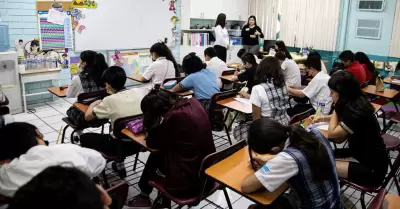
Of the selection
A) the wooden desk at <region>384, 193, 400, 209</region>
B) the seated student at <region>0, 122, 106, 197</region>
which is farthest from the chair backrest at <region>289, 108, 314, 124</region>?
the seated student at <region>0, 122, 106, 197</region>

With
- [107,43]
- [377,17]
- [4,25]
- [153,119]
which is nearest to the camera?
[153,119]

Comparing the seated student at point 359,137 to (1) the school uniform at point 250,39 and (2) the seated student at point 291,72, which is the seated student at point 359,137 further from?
(1) the school uniform at point 250,39

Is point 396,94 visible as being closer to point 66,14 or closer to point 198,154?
point 198,154

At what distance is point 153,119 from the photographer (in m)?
2.37

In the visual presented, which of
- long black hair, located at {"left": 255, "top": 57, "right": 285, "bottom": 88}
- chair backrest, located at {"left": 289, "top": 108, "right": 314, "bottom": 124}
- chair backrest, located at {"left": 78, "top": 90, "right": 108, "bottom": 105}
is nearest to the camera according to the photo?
chair backrest, located at {"left": 289, "top": 108, "right": 314, "bottom": 124}

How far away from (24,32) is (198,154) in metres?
4.32

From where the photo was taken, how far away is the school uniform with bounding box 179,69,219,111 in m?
4.00

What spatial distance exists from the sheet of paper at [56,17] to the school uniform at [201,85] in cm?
285

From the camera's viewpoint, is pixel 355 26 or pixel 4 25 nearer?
pixel 4 25

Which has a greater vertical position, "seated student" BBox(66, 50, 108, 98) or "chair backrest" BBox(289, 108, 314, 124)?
"seated student" BBox(66, 50, 108, 98)

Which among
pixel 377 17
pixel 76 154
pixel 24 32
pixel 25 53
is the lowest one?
pixel 76 154

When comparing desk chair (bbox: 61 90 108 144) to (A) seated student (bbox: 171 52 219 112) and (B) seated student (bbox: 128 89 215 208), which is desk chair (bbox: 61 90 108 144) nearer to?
(A) seated student (bbox: 171 52 219 112)

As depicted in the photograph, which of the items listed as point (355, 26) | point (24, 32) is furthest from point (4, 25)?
point (355, 26)

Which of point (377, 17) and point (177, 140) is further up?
point (377, 17)
